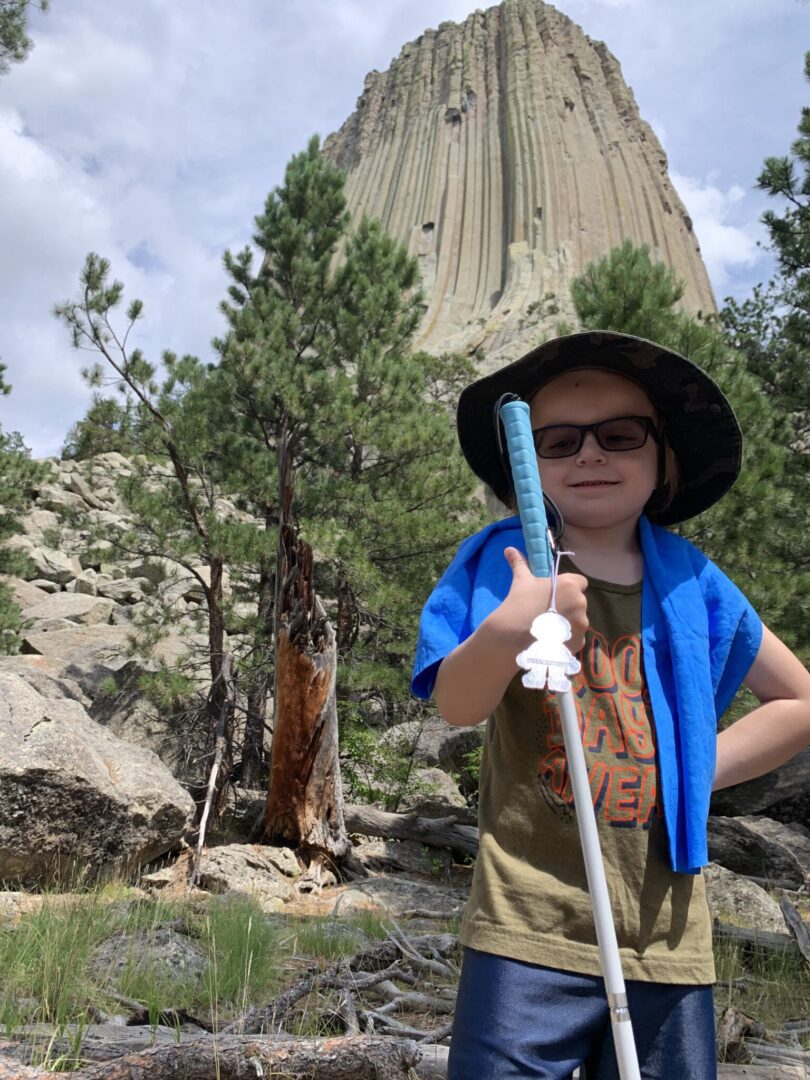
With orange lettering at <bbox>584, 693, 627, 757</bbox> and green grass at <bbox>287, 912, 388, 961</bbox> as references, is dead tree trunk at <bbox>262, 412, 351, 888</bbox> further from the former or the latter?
orange lettering at <bbox>584, 693, 627, 757</bbox>

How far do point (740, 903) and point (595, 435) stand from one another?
4636 mm

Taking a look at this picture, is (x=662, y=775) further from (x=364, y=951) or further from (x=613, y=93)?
(x=613, y=93)

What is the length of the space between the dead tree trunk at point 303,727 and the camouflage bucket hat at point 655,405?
495cm

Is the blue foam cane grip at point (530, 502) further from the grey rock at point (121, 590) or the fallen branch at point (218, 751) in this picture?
the grey rock at point (121, 590)

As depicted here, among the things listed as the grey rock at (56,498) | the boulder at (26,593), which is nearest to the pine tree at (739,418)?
the boulder at (26,593)

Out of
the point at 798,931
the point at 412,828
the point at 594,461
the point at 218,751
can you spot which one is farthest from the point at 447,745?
the point at 594,461

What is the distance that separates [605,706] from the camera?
4.20ft

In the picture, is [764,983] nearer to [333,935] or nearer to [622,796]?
[333,935]

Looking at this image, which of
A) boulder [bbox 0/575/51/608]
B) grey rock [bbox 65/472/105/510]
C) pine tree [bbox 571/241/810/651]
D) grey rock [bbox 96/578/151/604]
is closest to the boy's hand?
pine tree [bbox 571/241/810/651]

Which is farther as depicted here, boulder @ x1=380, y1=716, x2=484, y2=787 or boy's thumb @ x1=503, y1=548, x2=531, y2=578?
boulder @ x1=380, y1=716, x2=484, y2=787

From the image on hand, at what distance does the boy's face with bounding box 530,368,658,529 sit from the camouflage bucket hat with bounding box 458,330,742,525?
0.03 metres

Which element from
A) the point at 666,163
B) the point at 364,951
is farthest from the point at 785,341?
the point at 666,163

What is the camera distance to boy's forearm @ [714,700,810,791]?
134 centimetres

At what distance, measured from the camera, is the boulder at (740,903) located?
4.80 meters
